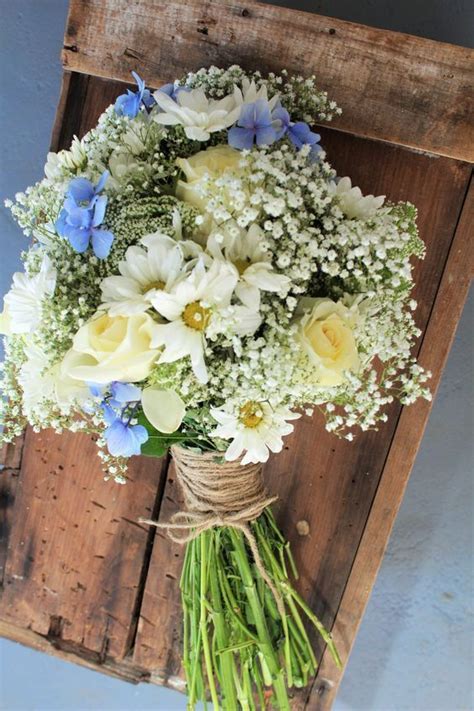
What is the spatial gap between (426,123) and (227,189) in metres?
0.41

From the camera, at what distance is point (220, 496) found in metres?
0.94

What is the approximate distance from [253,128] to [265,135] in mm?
16

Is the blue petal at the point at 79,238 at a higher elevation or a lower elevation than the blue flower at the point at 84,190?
lower

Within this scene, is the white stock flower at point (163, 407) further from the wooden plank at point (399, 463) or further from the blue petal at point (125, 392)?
the wooden plank at point (399, 463)

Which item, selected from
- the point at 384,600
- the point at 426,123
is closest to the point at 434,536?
the point at 384,600

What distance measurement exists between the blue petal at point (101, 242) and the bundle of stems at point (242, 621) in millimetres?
499

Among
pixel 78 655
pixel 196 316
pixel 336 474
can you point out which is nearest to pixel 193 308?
pixel 196 316

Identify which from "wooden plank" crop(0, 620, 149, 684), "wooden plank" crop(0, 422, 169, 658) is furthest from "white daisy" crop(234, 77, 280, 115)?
"wooden plank" crop(0, 620, 149, 684)

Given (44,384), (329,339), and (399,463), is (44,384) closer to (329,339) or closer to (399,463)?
(329,339)

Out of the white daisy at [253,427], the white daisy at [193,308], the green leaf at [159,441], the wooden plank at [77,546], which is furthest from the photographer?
the wooden plank at [77,546]

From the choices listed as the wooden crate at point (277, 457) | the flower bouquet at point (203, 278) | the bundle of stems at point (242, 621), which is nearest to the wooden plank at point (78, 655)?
the wooden crate at point (277, 457)

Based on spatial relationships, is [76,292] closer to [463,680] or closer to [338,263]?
[338,263]

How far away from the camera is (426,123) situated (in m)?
0.91

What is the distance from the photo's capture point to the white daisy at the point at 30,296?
662mm
